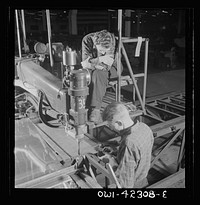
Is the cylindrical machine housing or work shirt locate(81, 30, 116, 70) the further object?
work shirt locate(81, 30, 116, 70)

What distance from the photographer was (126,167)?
1.96 meters

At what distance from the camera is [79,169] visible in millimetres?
2326

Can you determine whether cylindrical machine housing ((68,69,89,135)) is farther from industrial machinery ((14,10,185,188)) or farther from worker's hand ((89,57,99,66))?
worker's hand ((89,57,99,66))

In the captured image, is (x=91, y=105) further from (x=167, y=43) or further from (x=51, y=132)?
(x=167, y=43)

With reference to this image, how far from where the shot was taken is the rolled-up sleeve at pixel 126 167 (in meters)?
1.93

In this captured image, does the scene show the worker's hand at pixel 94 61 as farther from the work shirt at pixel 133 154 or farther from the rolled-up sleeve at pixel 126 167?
the rolled-up sleeve at pixel 126 167

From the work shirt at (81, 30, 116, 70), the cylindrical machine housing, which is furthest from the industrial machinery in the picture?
the work shirt at (81, 30, 116, 70)

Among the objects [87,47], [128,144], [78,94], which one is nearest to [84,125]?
[78,94]

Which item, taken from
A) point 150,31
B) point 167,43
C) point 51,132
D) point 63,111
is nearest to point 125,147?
point 63,111

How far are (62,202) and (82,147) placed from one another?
73cm

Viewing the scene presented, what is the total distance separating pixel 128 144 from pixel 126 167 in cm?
19

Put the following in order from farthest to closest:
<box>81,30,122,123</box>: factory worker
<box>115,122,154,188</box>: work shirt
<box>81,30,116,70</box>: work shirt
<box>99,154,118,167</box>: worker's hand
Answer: <box>81,30,116,70</box>: work shirt < <box>81,30,122,123</box>: factory worker < <box>99,154,118,167</box>: worker's hand < <box>115,122,154,188</box>: work shirt

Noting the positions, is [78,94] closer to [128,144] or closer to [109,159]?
[128,144]

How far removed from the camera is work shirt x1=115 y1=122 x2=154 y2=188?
1.92 m
